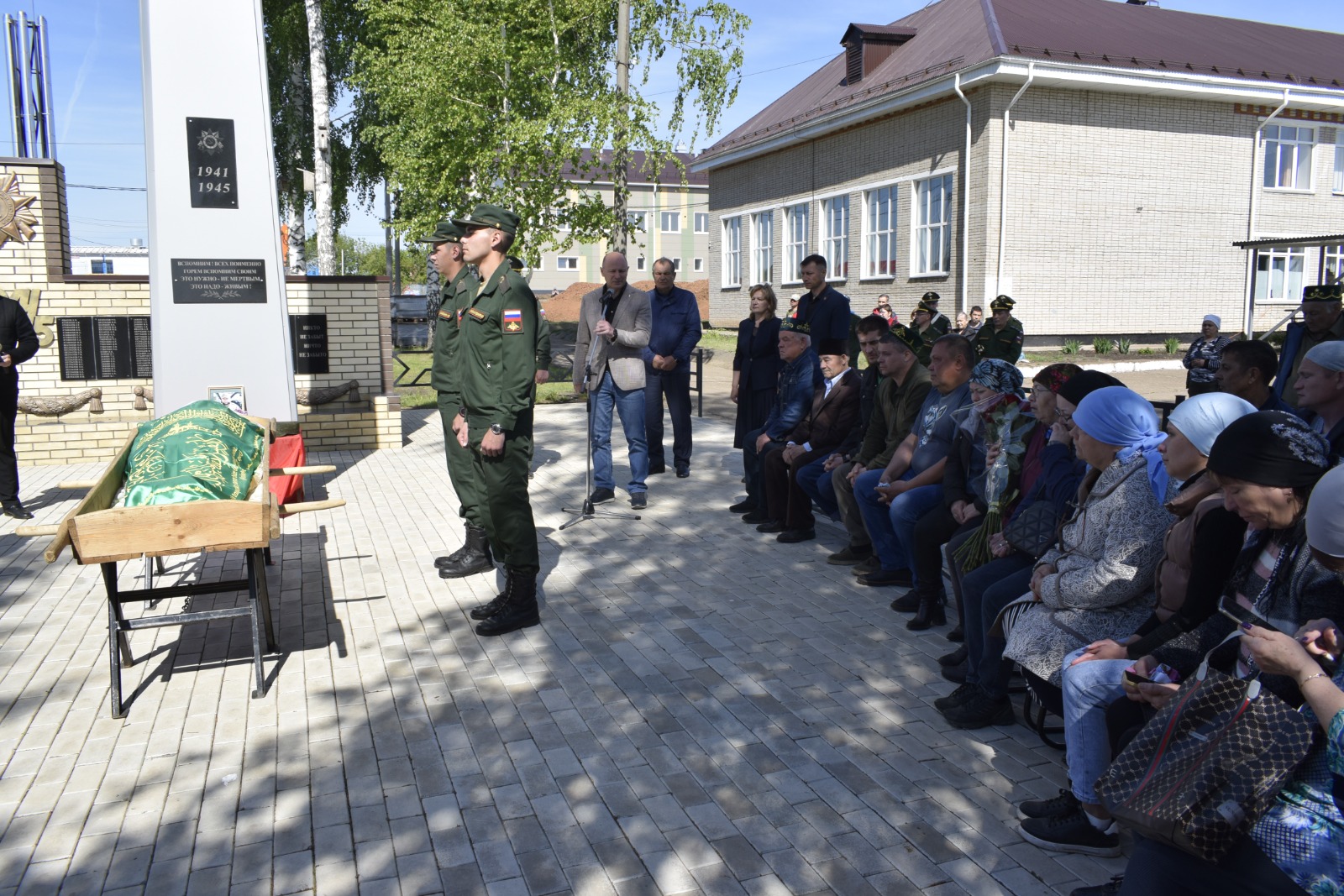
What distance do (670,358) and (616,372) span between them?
1.15 meters

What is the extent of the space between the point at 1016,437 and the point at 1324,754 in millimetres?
2651

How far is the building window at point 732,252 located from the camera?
108ft

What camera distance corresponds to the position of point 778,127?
1139 inches

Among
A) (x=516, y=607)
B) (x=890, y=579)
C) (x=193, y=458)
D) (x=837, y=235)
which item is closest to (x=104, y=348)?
(x=193, y=458)

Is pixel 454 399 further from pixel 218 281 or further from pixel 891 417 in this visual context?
pixel 218 281

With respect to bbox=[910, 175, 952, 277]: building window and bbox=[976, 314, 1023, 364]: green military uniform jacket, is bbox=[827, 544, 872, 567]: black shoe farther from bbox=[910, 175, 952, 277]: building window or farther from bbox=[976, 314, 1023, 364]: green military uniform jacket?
bbox=[910, 175, 952, 277]: building window

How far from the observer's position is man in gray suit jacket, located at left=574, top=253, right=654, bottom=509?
8500 mm

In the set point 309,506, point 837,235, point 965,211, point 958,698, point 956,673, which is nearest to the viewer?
point 958,698

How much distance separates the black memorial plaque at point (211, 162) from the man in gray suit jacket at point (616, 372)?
3314 mm

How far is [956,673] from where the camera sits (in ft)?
15.6

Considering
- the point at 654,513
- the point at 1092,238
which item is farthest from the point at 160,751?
the point at 1092,238

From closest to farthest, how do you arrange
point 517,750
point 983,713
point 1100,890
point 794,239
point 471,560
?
point 1100,890 → point 517,750 → point 983,713 → point 471,560 → point 794,239

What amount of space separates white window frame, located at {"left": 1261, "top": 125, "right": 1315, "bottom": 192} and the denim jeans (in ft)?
87.0

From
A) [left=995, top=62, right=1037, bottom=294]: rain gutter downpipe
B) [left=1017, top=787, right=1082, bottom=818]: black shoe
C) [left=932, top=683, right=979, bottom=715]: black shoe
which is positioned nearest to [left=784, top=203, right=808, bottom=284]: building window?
[left=995, top=62, right=1037, bottom=294]: rain gutter downpipe
